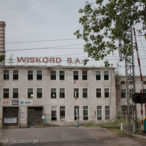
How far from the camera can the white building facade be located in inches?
1892

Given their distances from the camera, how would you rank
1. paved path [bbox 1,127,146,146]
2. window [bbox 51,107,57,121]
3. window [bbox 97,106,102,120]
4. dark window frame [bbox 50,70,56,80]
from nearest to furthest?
1. paved path [bbox 1,127,146,146]
2. window [bbox 51,107,57,121]
3. dark window frame [bbox 50,70,56,80]
4. window [bbox 97,106,102,120]

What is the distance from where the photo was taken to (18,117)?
4769cm

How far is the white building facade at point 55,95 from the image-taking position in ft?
158

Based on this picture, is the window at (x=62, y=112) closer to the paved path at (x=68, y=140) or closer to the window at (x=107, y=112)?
the window at (x=107, y=112)

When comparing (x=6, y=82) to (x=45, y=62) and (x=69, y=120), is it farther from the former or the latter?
(x=69, y=120)

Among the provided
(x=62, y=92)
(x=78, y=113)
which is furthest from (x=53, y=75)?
(x=78, y=113)

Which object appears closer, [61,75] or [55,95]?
[55,95]

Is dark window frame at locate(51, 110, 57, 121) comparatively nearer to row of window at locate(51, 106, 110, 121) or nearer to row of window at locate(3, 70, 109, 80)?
row of window at locate(51, 106, 110, 121)

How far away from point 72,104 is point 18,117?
8675 millimetres

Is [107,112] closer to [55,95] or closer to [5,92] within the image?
[55,95]

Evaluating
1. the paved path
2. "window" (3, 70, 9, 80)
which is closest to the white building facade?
"window" (3, 70, 9, 80)

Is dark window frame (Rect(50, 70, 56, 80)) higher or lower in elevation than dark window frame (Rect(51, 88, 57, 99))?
higher

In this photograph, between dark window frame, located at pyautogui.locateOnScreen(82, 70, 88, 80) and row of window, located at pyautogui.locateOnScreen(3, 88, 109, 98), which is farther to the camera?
dark window frame, located at pyautogui.locateOnScreen(82, 70, 88, 80)

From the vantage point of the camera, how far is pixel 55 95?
49.3 metres
